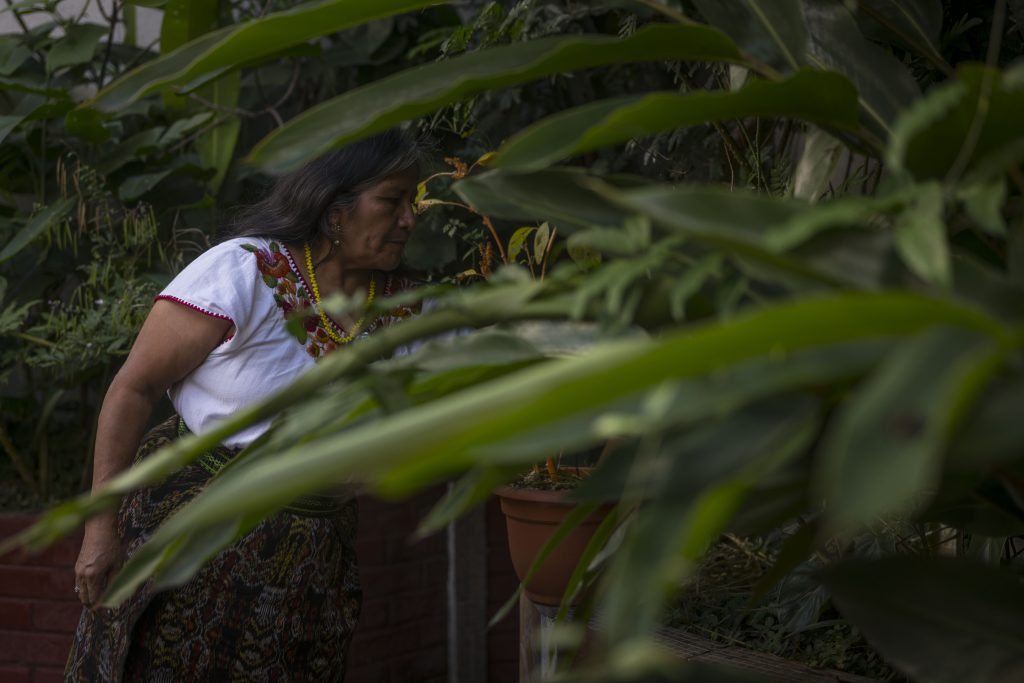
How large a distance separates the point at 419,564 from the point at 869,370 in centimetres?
306

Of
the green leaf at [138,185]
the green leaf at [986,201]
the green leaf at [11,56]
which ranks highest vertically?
the green leaf at [986,201]

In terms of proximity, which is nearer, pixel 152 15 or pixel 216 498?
pixel 216 498

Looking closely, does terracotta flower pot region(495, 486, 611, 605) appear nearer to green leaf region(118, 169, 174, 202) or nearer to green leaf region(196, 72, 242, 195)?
green leaf region(118, 169, 174, 202)

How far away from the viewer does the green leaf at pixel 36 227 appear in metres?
3.12

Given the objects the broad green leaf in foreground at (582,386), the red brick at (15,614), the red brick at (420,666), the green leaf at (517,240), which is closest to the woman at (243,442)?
the green leaf at (517,240)

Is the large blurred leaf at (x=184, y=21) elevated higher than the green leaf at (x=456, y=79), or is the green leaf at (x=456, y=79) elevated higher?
the green leaf at (x=456, y=79)

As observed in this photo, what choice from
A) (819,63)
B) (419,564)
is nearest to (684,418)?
(819,63)

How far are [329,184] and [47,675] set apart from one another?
1.70m

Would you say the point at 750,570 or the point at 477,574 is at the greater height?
the point at 750,570

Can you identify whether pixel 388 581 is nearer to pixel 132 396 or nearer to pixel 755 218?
pixel 132 396

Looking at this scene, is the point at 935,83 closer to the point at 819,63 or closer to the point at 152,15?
the point at 819,63

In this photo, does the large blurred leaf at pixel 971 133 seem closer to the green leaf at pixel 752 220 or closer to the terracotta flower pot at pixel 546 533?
the green leaf at pixel 752 220

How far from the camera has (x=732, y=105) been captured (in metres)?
0.82

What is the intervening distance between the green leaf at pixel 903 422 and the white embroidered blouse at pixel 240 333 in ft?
5.75
